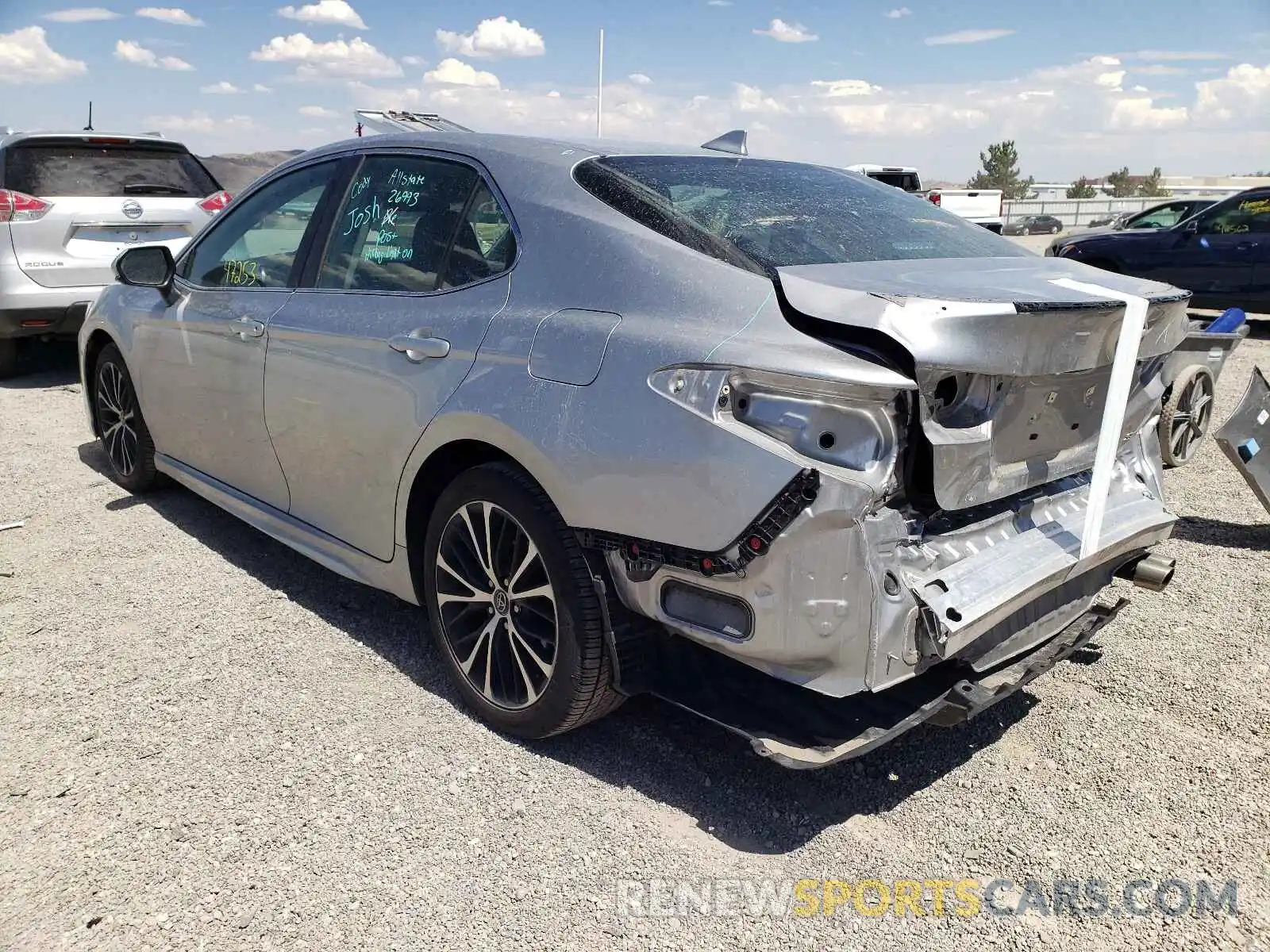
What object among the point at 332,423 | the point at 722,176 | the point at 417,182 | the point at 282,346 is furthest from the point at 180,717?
the point at 722,176

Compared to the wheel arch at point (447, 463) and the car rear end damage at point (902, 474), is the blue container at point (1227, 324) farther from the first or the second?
the wheel arch at point (447, 463)

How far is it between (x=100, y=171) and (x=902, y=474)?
8.09 m

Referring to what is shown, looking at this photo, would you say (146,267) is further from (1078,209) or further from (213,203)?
(1078,209)

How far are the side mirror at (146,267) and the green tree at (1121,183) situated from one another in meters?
65.4

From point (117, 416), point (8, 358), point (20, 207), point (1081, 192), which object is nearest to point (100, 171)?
point (20, 207)

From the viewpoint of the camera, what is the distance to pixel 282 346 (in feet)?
11.9

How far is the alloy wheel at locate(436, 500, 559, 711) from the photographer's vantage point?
2.79 meters

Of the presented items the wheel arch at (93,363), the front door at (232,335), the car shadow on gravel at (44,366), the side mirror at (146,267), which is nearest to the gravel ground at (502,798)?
the front door at (232,335)

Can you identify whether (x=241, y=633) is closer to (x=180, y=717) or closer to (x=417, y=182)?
(x=180, y=717)

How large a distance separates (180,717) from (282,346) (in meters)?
1.34

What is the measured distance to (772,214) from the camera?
2.89m

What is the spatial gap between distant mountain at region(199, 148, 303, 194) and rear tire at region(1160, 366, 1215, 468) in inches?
433

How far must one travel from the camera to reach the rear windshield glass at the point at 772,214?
266 centimetres

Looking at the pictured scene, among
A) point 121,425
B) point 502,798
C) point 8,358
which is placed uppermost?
point 121,425
